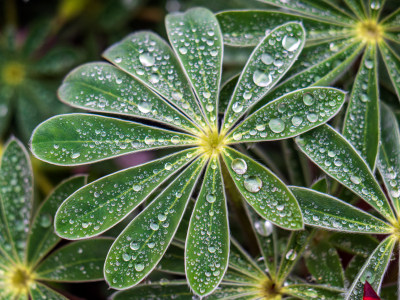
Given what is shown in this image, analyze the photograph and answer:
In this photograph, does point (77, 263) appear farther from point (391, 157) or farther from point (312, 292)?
point (391, 157)

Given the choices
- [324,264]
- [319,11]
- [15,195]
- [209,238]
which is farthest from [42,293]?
[319,11]

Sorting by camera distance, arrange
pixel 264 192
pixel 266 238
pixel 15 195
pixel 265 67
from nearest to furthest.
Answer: pixel 264 192
pixel 265 67
pixel 266 238
pixel 15 195

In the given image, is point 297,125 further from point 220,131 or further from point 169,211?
point 169,211

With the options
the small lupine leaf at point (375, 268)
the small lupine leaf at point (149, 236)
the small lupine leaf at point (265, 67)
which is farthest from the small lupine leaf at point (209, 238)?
the small lupine leaf at point (375, 268)

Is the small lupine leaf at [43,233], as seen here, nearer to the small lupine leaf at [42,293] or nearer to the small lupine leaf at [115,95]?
the small lupine leaf at [42,293]

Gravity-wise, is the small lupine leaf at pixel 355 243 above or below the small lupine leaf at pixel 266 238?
above

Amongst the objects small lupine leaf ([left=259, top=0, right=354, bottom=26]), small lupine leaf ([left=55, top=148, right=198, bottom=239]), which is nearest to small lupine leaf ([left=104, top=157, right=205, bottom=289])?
small lupine leaf ([left=55, top=148, right=198, bottom=239])
